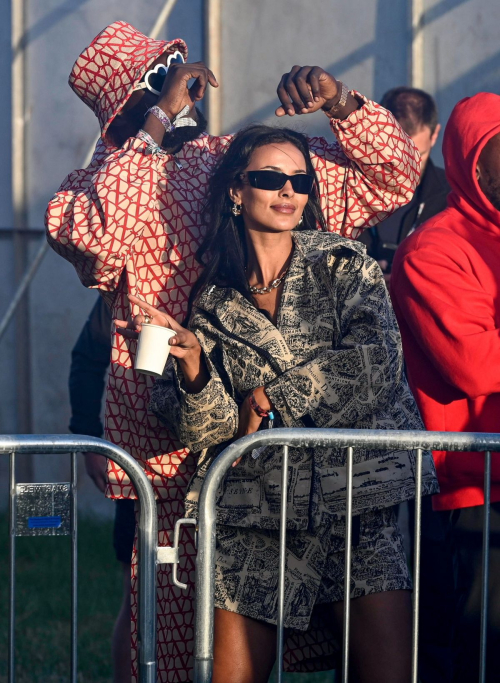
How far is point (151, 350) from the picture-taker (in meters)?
2.48

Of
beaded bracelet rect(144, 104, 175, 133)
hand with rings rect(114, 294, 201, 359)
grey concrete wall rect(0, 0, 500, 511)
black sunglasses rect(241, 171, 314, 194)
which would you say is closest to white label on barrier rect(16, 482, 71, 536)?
hand with rings rect(114, 294, 201, 359)

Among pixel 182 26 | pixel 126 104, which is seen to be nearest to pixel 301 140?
pixel 126 104

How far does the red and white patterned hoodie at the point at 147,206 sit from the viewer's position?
9.39 ft

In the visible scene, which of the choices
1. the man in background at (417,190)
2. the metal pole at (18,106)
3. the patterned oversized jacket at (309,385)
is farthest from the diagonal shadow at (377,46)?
the patterned oversized jacket at (309,385)

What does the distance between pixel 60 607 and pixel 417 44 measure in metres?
3.93

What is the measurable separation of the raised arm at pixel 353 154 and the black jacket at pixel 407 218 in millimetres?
842

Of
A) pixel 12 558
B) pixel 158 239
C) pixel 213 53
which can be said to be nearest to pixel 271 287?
pixel 158 239

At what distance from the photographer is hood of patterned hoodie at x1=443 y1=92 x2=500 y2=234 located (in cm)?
301

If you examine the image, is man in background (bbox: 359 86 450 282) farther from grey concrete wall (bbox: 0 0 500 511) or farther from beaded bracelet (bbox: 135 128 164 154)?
grey concrete wall (bbox: 0 0 500 511)

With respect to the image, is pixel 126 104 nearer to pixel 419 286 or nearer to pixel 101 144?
pixel 101 144

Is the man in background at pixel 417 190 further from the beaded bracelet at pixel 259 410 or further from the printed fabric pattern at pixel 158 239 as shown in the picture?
the beaded bracelet at pixel 259 410

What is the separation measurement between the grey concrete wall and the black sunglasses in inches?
130

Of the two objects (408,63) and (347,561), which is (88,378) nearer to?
(347,561)

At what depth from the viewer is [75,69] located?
10.3 feet
